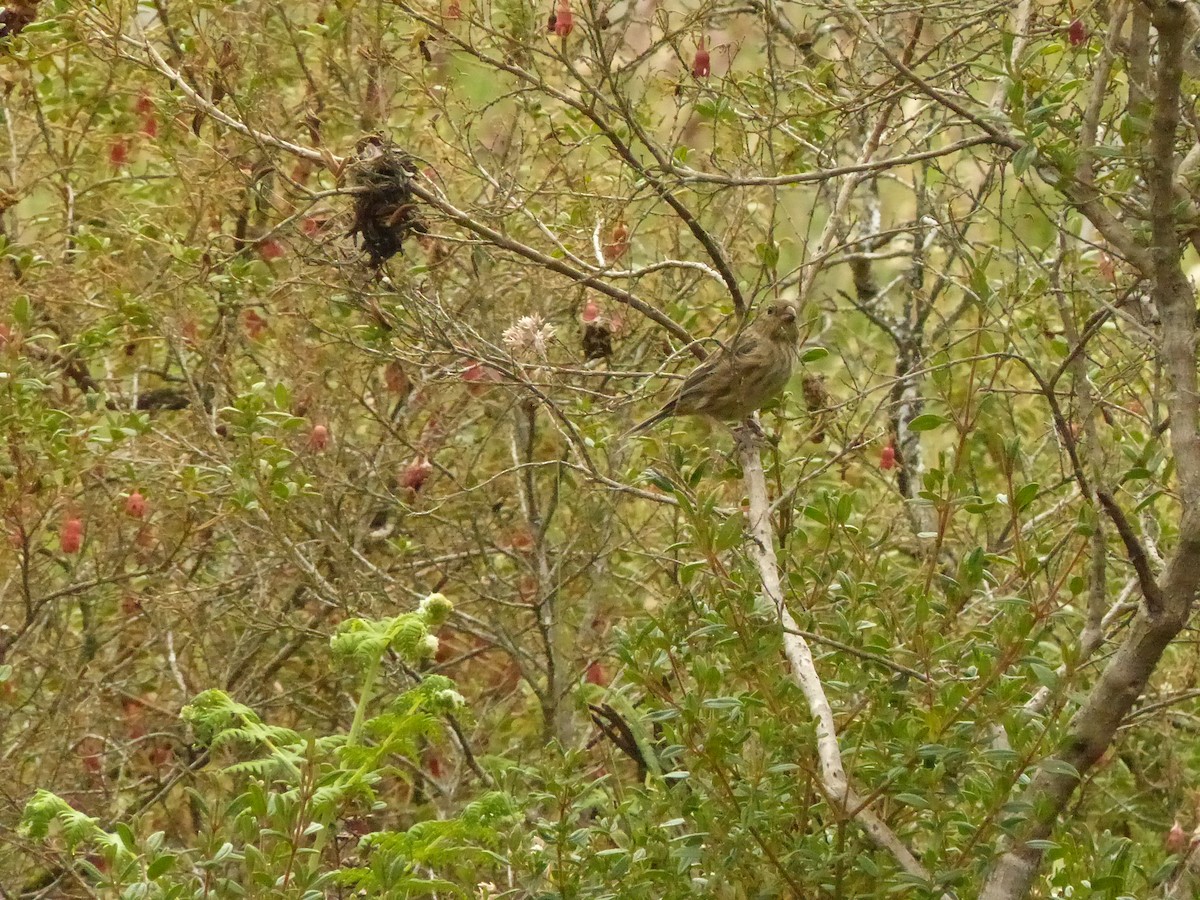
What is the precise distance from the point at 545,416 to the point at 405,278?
1.18 metres

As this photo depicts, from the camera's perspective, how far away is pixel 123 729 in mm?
6094

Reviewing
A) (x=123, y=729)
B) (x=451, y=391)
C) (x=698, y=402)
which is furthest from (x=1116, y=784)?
(x=123, y=729)

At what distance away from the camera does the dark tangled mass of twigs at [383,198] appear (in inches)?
163

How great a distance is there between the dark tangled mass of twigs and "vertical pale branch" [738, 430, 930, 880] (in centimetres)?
125

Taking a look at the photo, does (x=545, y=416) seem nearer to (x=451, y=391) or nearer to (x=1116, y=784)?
(x=451, y=391)

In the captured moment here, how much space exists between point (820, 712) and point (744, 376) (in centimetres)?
184

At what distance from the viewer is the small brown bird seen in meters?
4.65

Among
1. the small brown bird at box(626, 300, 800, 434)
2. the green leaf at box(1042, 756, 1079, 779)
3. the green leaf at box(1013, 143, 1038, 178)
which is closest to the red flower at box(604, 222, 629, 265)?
the small brown bird at box(626, 300, 800, 434)

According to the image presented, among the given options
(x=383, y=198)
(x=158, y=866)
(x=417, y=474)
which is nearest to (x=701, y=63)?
(x=383, y=198)

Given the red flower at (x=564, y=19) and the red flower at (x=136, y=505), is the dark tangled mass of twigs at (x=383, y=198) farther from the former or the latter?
the red flower at (x=136, y=505)

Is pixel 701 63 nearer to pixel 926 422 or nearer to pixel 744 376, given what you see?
pixel 744 376

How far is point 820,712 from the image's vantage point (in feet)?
10.1

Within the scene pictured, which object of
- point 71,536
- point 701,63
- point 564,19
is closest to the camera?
point 564,19

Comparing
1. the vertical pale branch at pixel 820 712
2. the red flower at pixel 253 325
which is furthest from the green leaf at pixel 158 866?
the red flower at pixel 253 325
